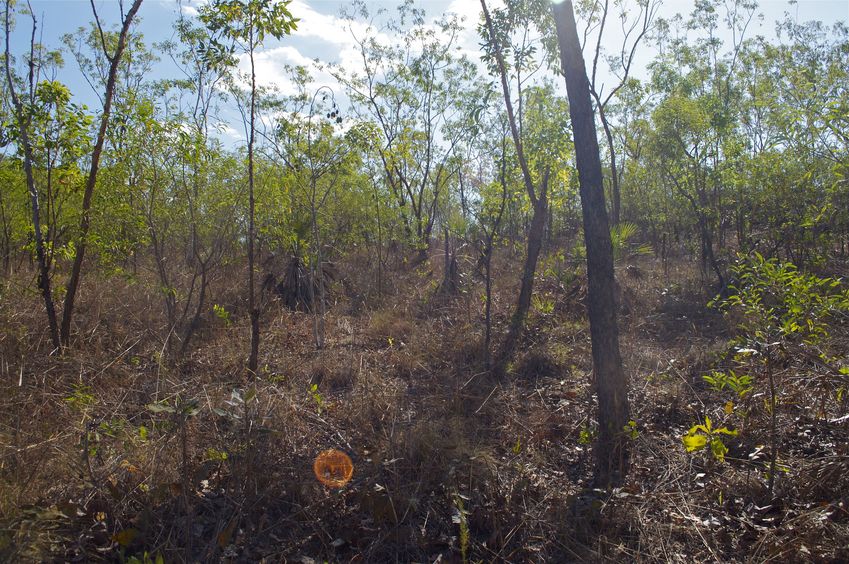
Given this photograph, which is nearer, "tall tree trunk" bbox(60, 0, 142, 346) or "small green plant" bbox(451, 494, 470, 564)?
"small green plant" bbox(451, 494, 470, 564)

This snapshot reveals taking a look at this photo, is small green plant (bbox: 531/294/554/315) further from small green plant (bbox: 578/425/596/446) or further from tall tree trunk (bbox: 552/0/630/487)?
tall tree trunk (bbox: 552/0/630/487)

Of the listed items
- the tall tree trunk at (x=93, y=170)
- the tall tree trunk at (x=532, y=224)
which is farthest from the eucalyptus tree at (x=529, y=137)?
the tall tree trunk at (x=93, y=170)

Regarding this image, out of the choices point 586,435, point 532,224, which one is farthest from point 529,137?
point 586,435

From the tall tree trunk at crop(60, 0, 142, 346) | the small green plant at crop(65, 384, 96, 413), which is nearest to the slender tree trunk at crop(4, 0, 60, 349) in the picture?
Result: the tall tree trunk at crop(60, 0, 142, 346)

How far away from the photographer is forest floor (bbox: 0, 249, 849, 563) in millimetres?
3791

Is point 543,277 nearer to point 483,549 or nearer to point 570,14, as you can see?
point 570,14

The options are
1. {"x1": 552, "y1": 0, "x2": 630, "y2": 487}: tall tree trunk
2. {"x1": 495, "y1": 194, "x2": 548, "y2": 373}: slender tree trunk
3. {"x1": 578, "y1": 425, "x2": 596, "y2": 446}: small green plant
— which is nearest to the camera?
{"x1": 552, "y1": 0, "x2": 630, "y2": 487}: tall tree trunk

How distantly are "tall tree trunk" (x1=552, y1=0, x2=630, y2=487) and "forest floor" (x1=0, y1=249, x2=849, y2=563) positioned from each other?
334 mm

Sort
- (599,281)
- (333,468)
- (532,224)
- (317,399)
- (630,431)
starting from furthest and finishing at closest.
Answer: (532,224) → (317,399) → (599,281) → (630,431) → (333,468)

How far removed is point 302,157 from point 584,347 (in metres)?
5.08

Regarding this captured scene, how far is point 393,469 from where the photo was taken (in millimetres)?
4418

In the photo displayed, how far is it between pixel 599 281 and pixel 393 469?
234 cm

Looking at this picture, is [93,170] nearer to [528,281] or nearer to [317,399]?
[317,399]

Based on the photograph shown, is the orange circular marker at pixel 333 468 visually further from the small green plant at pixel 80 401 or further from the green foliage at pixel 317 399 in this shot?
the small green plant at pixel 80 401
